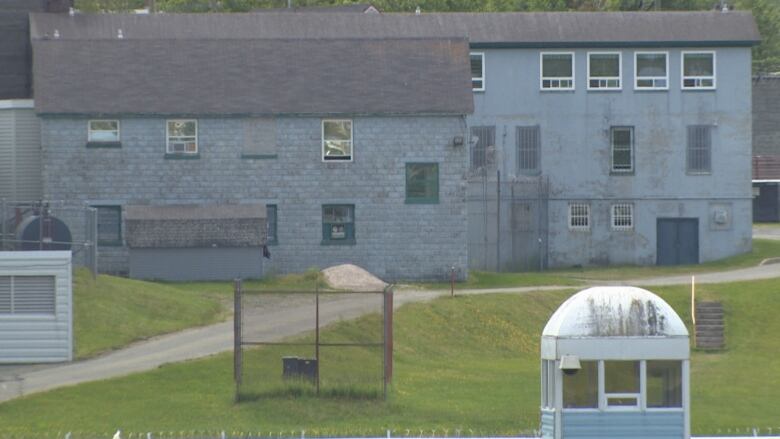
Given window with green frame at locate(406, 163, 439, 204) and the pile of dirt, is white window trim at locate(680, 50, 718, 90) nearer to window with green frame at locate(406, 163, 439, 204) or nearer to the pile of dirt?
window with green frame at locate(406, 163, 439, 204)

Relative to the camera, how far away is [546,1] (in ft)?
315

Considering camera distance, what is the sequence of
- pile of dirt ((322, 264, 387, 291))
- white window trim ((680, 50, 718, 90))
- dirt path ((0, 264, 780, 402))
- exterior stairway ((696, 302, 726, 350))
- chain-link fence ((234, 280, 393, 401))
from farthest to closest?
white window trim ((680, 50, 718, 90)) < pile of dirt ((322, 264, 387, 291)) < exterior stairway ((696, 302, 726, 350)) < dirt path ((0, 264, 780, 402)) < chain-link fence ((234, 280, 393, 401))

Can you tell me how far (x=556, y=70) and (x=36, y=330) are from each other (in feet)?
104

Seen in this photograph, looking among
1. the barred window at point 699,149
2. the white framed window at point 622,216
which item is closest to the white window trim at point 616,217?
the white framed window at point 622,216

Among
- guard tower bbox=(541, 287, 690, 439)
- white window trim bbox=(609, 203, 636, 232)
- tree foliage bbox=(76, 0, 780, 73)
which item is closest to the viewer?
guard tower bbox=(541, 287, 690, 439)

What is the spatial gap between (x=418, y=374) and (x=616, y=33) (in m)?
30.3

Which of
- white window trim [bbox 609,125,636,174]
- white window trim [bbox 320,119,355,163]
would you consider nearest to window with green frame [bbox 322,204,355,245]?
white window trim [bbox 320,119,355,163]

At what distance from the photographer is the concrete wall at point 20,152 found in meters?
54.4

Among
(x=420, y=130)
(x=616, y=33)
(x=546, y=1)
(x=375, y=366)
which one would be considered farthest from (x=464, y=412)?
(x=546, y=1)

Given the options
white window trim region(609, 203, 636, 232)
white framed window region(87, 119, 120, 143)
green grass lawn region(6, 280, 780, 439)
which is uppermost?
white framed window region(87, 119, 120, 143)

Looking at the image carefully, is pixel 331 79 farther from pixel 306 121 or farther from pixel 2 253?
pixel 2 253

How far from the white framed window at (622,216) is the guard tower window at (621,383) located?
3958 centimetres

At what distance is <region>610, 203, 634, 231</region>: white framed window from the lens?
64.2 meters

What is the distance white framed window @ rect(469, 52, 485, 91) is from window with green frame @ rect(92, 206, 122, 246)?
1743 centimetres
